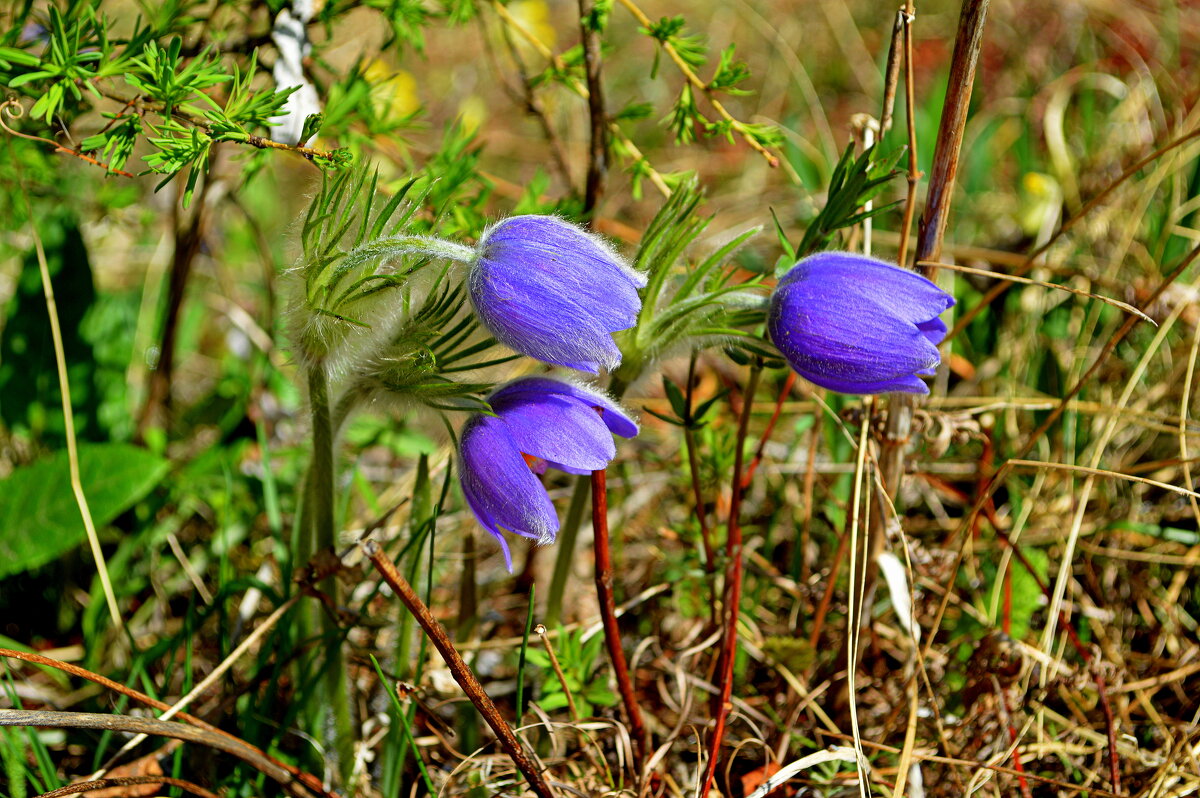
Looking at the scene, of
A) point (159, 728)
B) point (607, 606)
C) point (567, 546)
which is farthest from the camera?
point (567, 546)

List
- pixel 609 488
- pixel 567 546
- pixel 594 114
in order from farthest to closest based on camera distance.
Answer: pixel 609 488 < pixel 594 114 < pixel 567 546

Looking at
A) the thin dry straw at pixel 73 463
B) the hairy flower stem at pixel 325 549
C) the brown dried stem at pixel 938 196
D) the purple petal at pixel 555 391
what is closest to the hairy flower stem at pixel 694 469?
the purple petal at pixel 555 391

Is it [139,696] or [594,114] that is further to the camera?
[594,114]

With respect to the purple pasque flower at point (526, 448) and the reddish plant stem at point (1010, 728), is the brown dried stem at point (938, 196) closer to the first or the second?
the reddish plant stem at point (1010, 728)

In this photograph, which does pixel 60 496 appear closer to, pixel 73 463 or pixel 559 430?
pixel 73 463

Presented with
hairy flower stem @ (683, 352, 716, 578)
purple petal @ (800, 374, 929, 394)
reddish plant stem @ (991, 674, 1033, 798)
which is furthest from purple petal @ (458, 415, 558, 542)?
reddish plant stem @ (991, 674, 1033, 798)

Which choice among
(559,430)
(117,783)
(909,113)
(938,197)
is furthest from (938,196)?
(117,783)

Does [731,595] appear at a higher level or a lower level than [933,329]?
lower
